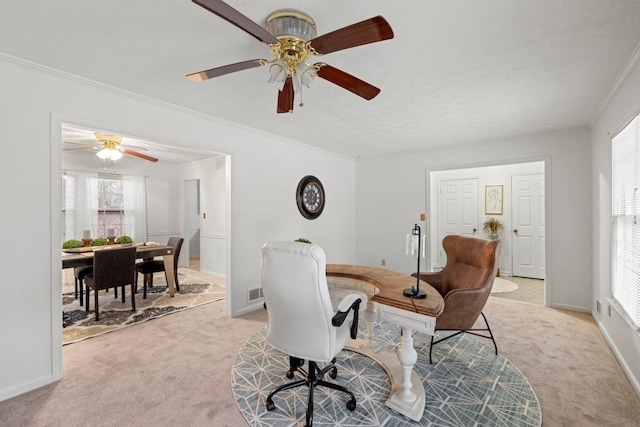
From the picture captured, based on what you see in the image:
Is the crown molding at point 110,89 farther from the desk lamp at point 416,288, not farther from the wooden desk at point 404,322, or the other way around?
the desk lamp at point 416,288

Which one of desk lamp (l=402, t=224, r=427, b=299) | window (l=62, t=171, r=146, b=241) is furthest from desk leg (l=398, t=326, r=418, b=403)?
window (l=62, t=171, r=146, b=241)

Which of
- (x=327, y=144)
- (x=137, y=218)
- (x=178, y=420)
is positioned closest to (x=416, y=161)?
(x=327, y=144)

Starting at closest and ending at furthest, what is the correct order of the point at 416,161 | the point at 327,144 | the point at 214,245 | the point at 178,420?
the point at 178,420 → the point at 327,144 → the point at 416,161 → the point at 214,245

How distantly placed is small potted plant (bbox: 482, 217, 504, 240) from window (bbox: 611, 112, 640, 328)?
119 inches

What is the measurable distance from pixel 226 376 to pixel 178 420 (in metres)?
0.49

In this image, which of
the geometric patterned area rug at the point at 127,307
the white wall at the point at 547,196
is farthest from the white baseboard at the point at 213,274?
the white wall at the point at 547,196

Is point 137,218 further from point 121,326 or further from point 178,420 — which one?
point 178,420

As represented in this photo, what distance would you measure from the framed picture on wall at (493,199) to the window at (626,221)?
316 cm

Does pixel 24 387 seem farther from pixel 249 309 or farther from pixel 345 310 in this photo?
pixel 345 310

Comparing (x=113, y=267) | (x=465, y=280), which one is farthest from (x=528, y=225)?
(x=113, y=267)

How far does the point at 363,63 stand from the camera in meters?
2.12

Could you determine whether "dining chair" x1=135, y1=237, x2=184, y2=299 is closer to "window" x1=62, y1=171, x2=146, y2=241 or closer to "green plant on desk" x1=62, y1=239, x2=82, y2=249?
"green plant on desk" x1=62, y1=239, x2=82, y2=249

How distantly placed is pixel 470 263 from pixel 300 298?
81.5 inches

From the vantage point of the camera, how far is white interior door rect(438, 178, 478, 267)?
6023 millimetres
